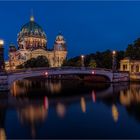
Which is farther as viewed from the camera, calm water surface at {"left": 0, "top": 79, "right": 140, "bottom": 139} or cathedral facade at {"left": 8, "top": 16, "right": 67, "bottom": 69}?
cathedral facade at {"left": 8, "top": 16, "right": 67, "bottom": 69}

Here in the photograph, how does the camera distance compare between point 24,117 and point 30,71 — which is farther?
point 30,71

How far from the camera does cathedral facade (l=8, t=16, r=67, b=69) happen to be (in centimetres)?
14088

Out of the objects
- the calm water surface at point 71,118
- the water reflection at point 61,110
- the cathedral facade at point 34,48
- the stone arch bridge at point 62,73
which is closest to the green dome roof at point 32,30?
the cathedral facade at point 34,48

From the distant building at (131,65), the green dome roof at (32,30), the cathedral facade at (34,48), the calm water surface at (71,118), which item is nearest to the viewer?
the calm water surface at (71,118)

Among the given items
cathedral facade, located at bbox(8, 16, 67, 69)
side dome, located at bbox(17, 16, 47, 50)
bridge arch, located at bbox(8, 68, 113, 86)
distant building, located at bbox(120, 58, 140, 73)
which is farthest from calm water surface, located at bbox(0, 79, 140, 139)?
side dome, located at bbox(17, 16, 47, 50)

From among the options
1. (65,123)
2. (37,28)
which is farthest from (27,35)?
(65,123)

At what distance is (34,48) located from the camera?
470 ft

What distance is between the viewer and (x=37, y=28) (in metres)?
154

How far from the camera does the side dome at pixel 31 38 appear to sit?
484ft

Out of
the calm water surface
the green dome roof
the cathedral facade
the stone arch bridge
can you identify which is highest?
the green dome roof

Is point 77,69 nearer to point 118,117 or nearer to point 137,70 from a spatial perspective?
point 137,70

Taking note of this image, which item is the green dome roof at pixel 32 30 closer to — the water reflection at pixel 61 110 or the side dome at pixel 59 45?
the side dome at pixel 59 45

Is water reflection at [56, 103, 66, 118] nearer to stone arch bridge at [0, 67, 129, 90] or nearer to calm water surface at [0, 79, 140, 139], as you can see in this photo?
calm water surface at [0, 79, 140, 139]

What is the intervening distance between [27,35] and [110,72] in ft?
316
